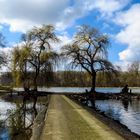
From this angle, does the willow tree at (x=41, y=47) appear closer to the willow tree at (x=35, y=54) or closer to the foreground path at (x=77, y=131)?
the willow tree at (x=35, y=54)

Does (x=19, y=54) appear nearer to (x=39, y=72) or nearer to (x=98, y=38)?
(x=39, y=72)

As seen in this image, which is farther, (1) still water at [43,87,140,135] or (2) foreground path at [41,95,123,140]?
(1) still water at [43,87,140,135]

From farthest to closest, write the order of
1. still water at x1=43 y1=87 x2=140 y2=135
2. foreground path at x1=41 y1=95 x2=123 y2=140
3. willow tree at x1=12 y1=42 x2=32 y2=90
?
willow tree at x1=12 y1=42 x2=32 y2=90
still water at x1=43 y1=87 x2=140 y2=135
foreground path at x1=41 y1=95 x2=123 y2=140

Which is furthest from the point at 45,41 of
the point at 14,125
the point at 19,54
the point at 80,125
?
the point at 80,125

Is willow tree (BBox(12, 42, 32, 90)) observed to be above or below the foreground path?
above

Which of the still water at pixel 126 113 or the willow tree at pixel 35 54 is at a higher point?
the willow tree at pixel 35 54

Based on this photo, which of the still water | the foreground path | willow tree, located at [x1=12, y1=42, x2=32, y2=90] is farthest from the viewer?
willow tree, located at [x1=12, y1=42, x2=32, y2=90]

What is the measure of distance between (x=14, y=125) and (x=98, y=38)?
35.8 meters

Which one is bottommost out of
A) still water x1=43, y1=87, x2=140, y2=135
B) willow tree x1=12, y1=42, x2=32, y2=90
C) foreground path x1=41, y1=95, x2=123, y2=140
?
still water x1=43, y1=87, x2=140, y2=135

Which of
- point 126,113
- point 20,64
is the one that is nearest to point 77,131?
point 126,113

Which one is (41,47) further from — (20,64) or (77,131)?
(77,131)

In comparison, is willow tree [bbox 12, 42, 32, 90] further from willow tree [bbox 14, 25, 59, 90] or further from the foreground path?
the foreground path

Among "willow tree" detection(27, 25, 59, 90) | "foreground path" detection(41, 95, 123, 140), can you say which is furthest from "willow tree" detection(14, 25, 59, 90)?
"foreground path" detection(41, 95, 123, 140)

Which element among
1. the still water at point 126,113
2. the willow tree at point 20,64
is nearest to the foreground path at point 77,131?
the still water at point 126,113
